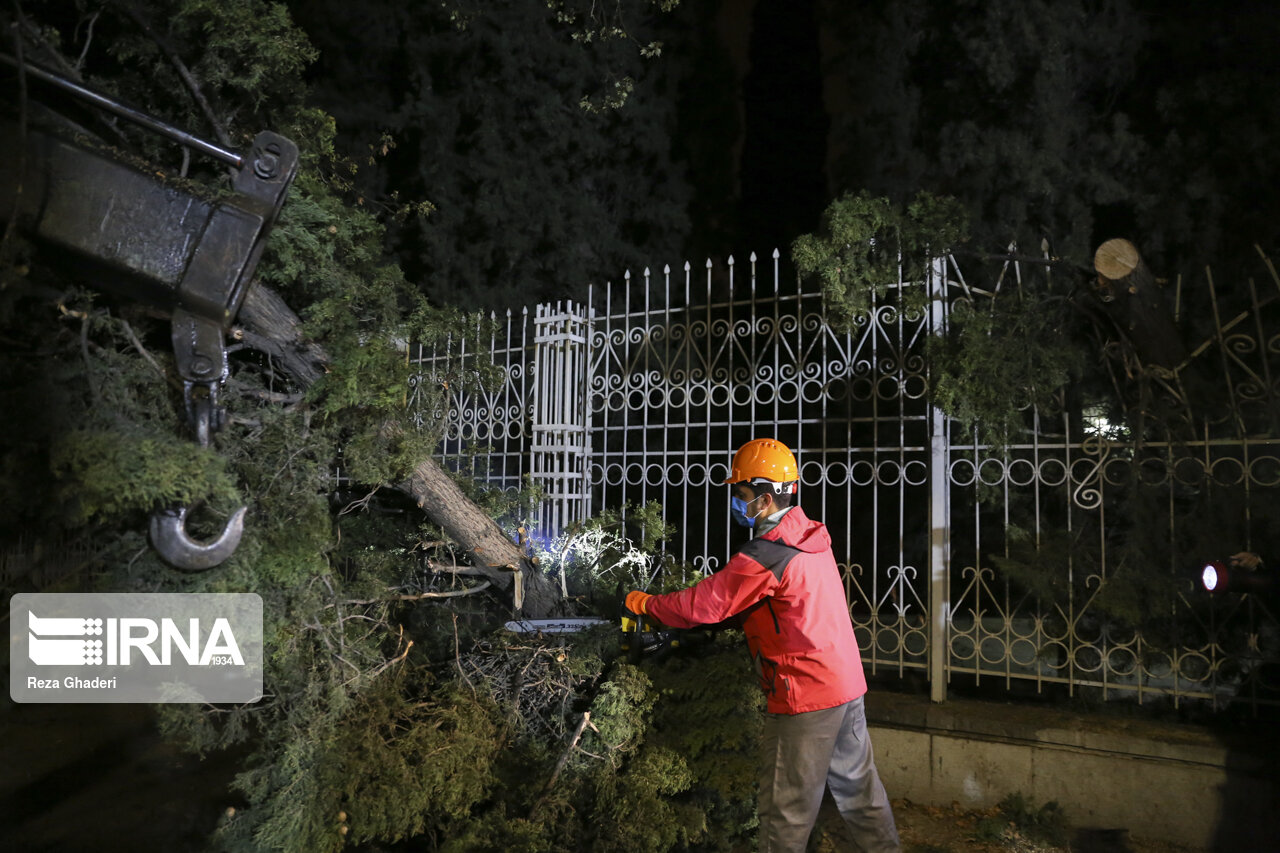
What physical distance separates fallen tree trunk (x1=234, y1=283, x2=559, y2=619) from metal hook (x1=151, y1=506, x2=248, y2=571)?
2.74 ft

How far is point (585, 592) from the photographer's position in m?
5.10

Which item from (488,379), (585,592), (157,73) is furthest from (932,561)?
(157,73)

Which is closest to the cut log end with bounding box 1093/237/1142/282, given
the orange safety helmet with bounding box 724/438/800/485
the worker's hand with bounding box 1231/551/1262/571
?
the worker's hand with bounding box 1231/551/1262/571

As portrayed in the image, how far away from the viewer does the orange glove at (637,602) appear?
12.4 ft

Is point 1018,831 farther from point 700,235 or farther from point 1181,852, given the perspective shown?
point 700,235

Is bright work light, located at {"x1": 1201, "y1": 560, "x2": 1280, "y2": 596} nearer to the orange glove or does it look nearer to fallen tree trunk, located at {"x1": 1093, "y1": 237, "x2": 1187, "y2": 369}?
fallen tree trunk, located at {"x1": 1093, "y1": 237, "x2": 1187, "y2": 369}

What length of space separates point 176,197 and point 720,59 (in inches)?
567

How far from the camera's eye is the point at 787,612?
357 cm

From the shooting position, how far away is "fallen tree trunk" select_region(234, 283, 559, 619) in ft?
12.3

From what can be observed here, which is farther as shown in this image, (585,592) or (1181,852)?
(585,592)

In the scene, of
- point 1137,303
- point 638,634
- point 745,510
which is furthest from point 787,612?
point 1137,303

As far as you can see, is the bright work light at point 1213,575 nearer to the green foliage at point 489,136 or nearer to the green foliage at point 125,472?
the green foliage at point 125,472
